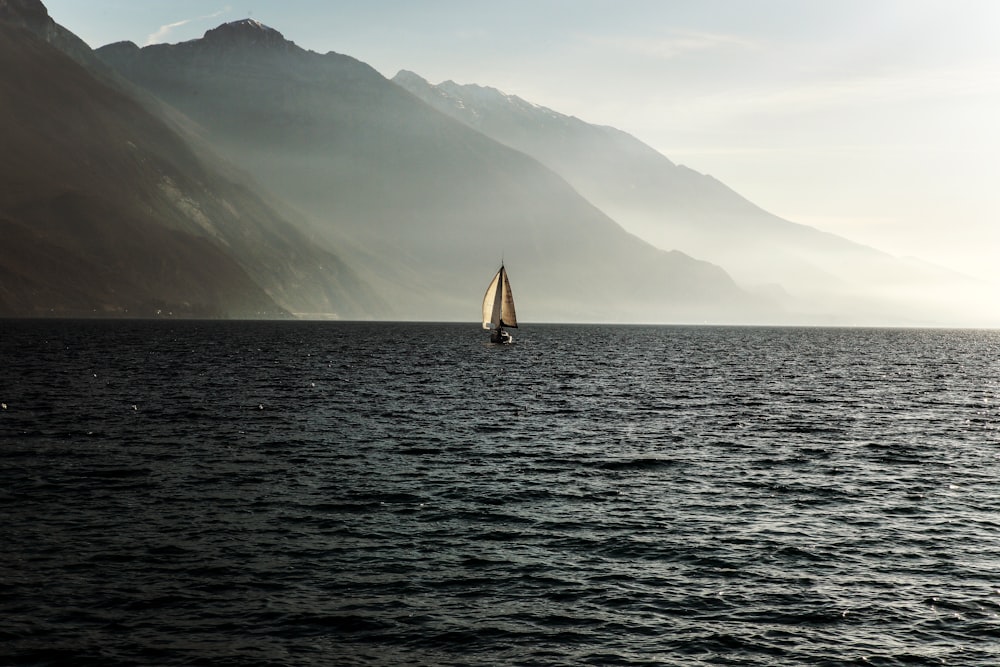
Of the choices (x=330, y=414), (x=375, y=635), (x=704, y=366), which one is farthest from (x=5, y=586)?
(x=704, y=366)

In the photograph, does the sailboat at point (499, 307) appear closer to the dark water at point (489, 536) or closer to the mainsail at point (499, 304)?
the mainsail at point (499, 304)

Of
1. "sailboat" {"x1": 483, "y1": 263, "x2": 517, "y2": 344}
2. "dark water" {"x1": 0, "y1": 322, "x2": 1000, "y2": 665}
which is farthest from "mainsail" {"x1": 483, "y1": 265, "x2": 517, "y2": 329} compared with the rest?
"dark water" {"x1": 0, "y1": 322, "x2": 1000, "y2": 665}

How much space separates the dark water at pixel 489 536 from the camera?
22469mm

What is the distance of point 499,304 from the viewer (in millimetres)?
160875

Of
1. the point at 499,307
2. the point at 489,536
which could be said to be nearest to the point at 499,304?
the point at 499,307

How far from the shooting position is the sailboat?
152 metres

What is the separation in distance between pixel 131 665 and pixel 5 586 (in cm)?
728

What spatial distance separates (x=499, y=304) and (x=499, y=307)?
1.01m

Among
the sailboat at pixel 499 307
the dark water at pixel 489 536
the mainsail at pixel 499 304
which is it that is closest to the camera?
the dark water at pixel 489 536

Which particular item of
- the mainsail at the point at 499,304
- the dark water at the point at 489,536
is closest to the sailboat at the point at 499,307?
the mainsail at the point at 499,304

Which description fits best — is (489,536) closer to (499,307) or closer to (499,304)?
(499,304)

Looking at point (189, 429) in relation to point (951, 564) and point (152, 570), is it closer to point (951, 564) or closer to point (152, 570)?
point (152, 570)

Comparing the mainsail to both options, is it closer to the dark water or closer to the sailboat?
the sailboat

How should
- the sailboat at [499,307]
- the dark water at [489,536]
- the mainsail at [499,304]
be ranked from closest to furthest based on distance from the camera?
the dark water at [489,536] < the mainsail at [499,304] < the sailboat at [499,307]
